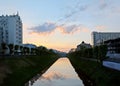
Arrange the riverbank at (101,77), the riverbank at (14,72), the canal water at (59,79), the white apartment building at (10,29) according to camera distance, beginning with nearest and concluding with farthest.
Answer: the riverbank at (101,77) → the riverbank at (14,72) → the canal water at (59,79) → the white apartment building at (10,29)

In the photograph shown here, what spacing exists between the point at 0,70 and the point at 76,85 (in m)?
10.8

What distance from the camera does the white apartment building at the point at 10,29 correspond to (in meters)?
152

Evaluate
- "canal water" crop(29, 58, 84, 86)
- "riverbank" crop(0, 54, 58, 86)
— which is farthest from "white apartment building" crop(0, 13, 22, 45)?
"riverbank" crop(0, 54, 58, 86)

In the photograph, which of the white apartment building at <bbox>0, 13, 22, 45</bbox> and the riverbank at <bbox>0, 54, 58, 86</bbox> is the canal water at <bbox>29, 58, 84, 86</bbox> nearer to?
the riverbank at <bbox>0, 54, 58, 86</bbox>

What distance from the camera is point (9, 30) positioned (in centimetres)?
15762

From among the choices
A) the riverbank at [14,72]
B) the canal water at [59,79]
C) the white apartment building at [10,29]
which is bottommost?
the canal water at [59,79]

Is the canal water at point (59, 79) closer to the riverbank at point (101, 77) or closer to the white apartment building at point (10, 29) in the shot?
the riverbank at point (101, 77)

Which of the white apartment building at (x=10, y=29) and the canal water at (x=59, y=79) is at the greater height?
the white apartment building at (x=10, y=29)

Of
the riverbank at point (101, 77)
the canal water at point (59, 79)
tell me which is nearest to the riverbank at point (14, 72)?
the canal water at point (59, 79)

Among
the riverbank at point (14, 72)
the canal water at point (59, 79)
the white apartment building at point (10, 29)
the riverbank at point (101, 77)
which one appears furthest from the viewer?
the white apartment building at point (10, 29)

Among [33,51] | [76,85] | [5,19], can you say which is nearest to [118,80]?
[76,85]

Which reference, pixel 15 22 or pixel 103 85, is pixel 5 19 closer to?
pixel 15 22

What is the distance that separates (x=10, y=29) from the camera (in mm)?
158250

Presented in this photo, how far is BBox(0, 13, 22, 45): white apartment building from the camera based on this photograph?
497 feet
